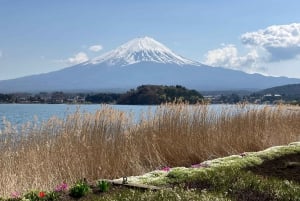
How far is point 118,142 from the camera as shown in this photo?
12258 millimetres

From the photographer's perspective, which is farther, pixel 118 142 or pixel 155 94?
pixel 155 94

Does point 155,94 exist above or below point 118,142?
above

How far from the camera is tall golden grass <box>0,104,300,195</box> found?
34.9 feet

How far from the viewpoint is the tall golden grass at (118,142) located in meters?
10.6

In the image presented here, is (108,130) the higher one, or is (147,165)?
(108,130)

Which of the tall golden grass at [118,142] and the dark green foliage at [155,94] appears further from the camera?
the dark green foliage at [155,94]

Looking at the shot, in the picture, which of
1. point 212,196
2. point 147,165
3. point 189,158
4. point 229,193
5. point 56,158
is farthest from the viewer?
point 189,158

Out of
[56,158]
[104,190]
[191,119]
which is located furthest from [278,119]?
[104,190]

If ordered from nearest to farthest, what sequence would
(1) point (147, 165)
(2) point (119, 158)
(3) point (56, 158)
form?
(3) point (56, 158)
(2) point (119, 158)
(1) point (147, 165)

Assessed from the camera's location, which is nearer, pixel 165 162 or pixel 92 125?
pixel 92 125

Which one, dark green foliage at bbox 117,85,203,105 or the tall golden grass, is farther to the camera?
dark green foliage at bbox 117,85,203,105

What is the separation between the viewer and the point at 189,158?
1381 cm

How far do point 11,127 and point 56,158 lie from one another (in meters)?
1.20

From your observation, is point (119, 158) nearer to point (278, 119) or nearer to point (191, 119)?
point (191, 119)
